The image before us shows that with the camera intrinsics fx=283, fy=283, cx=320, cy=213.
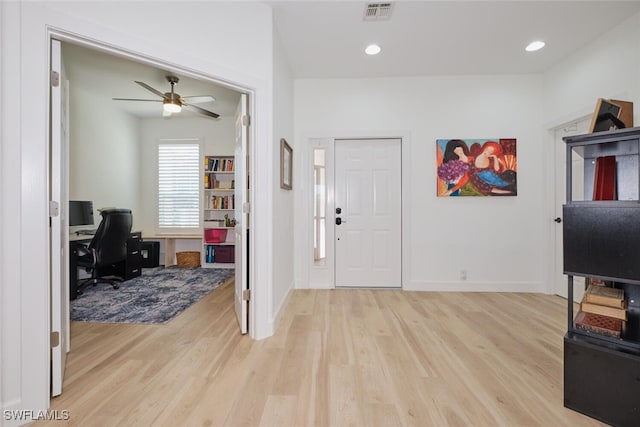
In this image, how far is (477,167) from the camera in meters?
3.67

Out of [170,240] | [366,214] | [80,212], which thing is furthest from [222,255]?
[366,214]

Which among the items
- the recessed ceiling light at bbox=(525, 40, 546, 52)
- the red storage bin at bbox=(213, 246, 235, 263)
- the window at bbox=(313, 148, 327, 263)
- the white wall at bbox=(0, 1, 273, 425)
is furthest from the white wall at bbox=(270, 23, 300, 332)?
the recessed ceiling light at bbox=(525, 40, 546, 52)

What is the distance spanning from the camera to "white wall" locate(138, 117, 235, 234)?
540cm

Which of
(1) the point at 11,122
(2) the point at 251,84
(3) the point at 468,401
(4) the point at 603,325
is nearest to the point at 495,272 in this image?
(4) the point at 603,325

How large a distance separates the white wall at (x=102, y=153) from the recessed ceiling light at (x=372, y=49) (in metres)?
4.09

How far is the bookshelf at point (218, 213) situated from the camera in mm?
5145

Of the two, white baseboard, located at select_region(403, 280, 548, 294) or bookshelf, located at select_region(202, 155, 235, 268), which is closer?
white baseboard, located at select_region(403, 280, 548, 294)

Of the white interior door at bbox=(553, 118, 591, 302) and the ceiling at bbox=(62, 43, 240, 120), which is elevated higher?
the ceiling at bbox=(62, 43, 240, 120)

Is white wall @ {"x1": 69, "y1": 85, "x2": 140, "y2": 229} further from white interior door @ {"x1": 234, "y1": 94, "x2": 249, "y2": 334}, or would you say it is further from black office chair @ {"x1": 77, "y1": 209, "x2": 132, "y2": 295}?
white interior door @ {"x1": 234, "y1": 94, "x2": 249, "y2": 334}

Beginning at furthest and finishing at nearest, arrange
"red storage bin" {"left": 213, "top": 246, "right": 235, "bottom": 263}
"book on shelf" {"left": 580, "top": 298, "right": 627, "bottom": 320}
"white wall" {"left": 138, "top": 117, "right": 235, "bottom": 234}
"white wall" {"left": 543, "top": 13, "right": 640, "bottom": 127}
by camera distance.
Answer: "white wall" {"left": 138, "top": 117, "right": 235, "bottom": 234}
"red storage bin" {"left": 213, "top": 246, "right": 235, "bottom": 263}
"white wall" {"left": 543, "top": 13, "right": 640, "bottom": 127}
"book on shelf" {"left": 580, "top": 298, "right": 627, "bottom": 320}

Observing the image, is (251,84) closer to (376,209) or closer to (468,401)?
(376,209)

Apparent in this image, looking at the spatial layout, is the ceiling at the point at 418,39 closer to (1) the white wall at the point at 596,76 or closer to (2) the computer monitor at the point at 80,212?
(1) the white wall at the point at 596,76

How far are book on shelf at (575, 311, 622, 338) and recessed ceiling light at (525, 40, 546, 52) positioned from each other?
9.32 feet

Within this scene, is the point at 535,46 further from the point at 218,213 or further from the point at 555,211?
the point at 218,213
